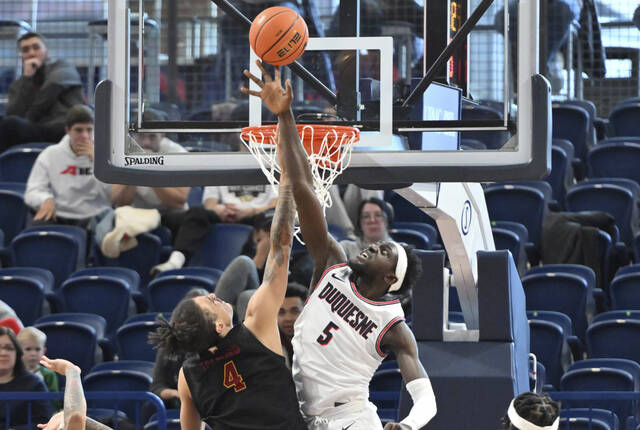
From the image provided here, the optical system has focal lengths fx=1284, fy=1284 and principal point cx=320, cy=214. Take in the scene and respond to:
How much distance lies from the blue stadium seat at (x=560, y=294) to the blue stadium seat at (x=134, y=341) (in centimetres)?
278

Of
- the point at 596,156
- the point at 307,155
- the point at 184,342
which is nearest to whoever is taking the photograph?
the point at 184,342

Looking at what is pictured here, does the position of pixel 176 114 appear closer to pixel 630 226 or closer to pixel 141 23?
pixel 630 226

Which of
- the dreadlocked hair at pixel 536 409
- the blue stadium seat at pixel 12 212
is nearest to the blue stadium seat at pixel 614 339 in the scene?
the dreadlocked hair at pixel 536 409

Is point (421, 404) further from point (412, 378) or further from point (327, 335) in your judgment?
point (327, 335)

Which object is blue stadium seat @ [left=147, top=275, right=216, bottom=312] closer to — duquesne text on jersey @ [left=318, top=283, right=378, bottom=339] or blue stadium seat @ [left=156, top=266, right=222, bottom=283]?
blue stadium seat @ [left=156, top=266, right=222, bottom=283]

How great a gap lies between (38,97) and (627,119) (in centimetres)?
556

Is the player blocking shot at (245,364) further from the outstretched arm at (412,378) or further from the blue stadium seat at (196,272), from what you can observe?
the blue stadium seat at (196,272)

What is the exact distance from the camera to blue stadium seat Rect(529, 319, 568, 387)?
28.5 ft

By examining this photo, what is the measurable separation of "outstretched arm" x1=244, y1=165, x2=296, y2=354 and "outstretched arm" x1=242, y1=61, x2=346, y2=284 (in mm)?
62

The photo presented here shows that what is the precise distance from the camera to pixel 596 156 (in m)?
11.3

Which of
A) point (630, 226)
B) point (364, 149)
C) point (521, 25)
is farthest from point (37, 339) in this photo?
point (630, 226)

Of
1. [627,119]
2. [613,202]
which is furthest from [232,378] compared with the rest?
[627,119]

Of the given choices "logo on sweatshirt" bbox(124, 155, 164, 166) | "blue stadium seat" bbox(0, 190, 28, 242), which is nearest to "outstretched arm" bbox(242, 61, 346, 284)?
"logo on sweatshirt" bbox(124, 155, 164, 166)

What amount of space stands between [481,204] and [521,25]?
1.46 meters
